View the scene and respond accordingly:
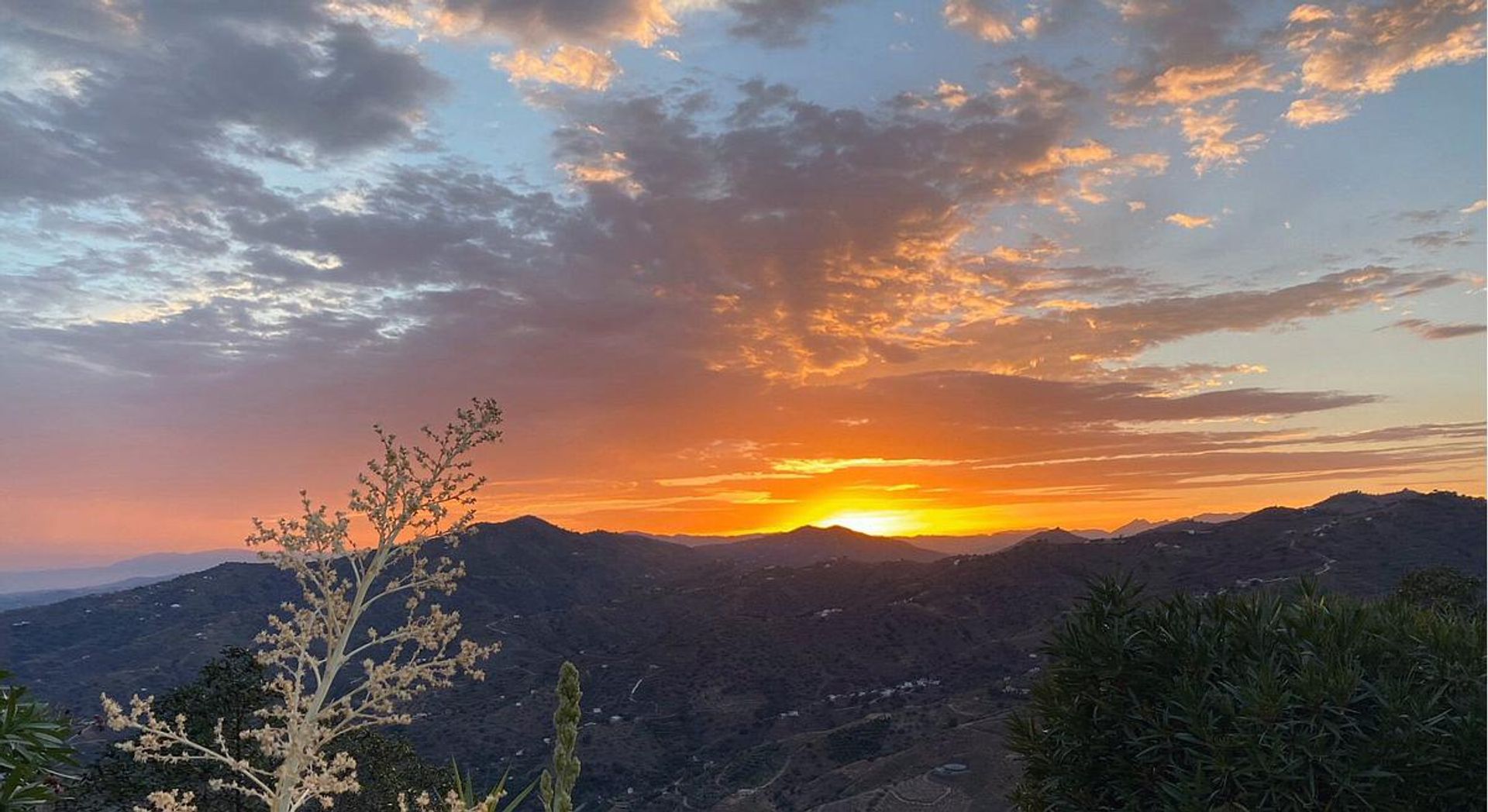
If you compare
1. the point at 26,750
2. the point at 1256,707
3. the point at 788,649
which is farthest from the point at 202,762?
the point at 788,649

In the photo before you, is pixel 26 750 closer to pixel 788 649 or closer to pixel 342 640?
pixel 342 640

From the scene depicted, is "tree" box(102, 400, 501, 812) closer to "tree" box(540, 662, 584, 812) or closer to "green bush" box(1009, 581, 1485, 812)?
"tree" box(540, 662, 584, 812)

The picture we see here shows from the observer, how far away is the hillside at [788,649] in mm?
75938

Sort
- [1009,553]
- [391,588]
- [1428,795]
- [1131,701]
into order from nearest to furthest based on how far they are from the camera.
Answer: [391,588] → [1428,795] → [1131,701] → [1009,553]

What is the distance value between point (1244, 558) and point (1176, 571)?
10.7 meters

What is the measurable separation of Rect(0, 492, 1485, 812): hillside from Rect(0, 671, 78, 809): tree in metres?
46.3

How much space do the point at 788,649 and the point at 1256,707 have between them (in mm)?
118682

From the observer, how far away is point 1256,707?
38.7 feet

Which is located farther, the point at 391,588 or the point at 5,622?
the point at 5,622

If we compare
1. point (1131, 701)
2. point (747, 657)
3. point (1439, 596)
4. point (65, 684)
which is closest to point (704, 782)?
point (747, 657)

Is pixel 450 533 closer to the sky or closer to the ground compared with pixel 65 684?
closer to the sky

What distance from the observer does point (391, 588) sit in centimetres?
507

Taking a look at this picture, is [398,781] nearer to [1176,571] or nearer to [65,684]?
[1176,571]

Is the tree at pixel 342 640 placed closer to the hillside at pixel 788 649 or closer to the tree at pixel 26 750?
the tree at pixel 26 750
